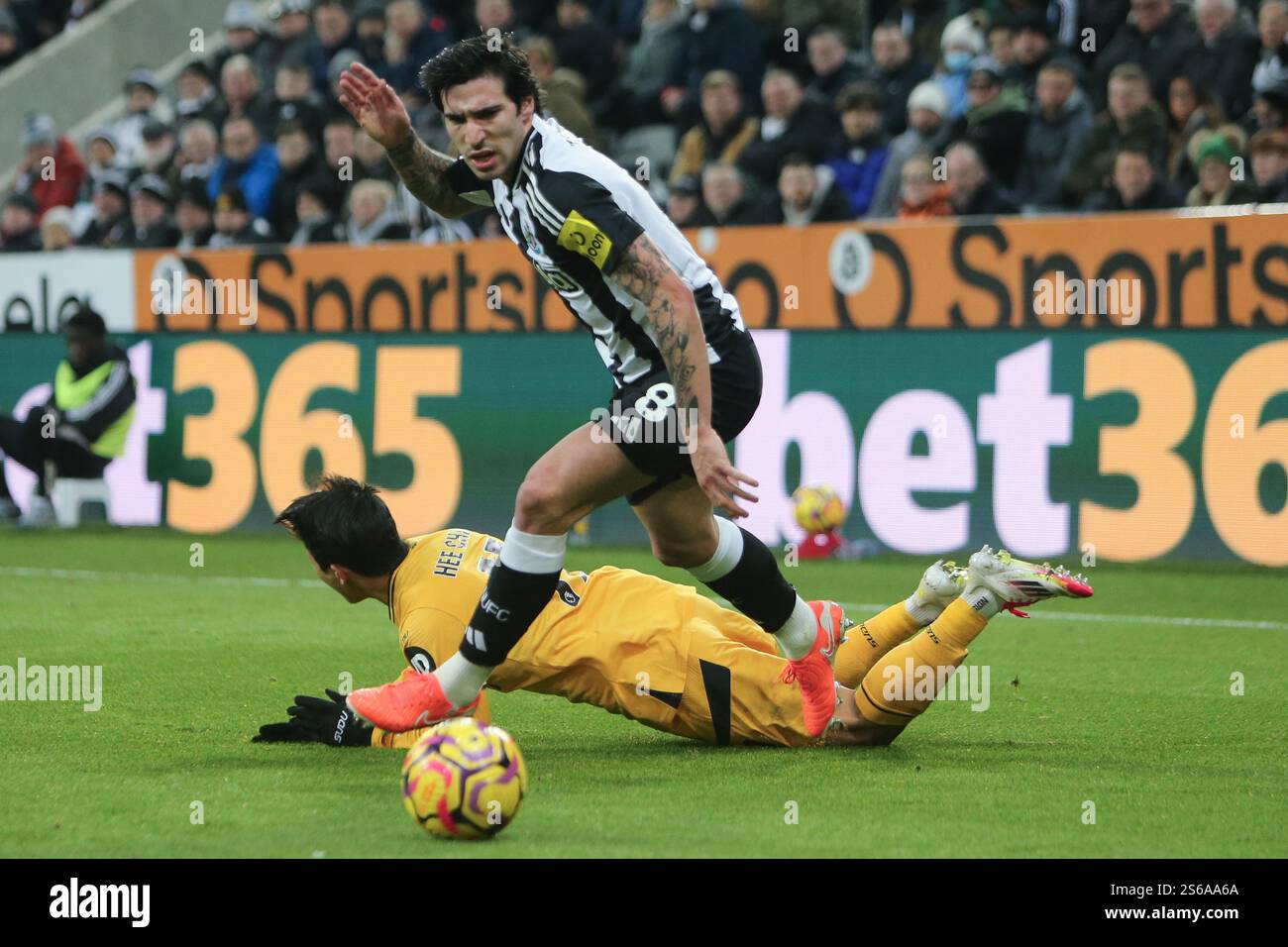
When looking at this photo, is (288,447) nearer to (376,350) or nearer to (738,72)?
(376,350)

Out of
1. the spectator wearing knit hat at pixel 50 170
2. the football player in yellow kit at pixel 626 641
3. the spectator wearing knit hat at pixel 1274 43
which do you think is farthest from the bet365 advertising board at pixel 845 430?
the football player in yellow kit at pixel 626 641

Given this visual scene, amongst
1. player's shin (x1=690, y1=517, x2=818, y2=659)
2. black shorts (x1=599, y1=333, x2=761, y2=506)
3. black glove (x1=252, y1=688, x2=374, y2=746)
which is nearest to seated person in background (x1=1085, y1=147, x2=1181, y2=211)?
black shorts (x1=599, y1=333, x2=761, y2=506)

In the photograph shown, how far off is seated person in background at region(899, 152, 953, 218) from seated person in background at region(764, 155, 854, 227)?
603 millimetres

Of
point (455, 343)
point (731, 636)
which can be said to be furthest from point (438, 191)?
point (455, 343)

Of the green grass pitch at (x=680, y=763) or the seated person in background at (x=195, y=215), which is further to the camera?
the seated person in background at (x=195, y=215)

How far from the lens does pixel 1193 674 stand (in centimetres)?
811

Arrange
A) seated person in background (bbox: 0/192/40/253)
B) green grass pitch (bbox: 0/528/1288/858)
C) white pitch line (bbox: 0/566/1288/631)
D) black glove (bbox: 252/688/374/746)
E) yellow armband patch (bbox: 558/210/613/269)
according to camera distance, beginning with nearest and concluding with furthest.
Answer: green grass pitch (bbox: 0/528/1288/858) < yellow armband patch (bbox: 558/210/613/269) < black glove (bbox: 252/688/374/746) < white pitch line (bbox: 0/566/1288/631) < seated person in background (bbox: 0/192/40/253)

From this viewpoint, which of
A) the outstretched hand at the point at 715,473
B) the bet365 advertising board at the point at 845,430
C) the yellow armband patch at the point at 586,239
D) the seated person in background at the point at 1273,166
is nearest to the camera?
the outstretched hand at the point at 715,473

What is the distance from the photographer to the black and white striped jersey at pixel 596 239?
554 cm

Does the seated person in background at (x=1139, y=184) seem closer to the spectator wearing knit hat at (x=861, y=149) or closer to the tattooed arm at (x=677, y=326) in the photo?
the spectator wearing knit hat at (x=861, y=149)

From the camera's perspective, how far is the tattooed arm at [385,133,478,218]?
6.39 metres

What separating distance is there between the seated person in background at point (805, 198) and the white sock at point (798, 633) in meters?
7.98

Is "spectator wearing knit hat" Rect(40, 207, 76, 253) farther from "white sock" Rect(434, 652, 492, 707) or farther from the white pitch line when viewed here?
"white sock" Rect(434, 652, 492, 707)
